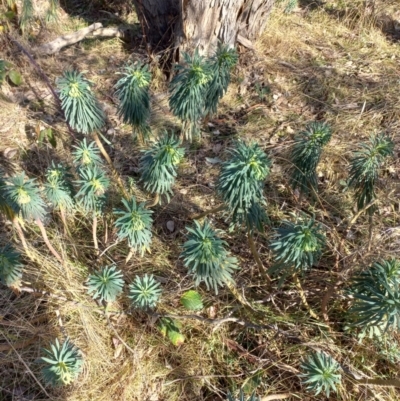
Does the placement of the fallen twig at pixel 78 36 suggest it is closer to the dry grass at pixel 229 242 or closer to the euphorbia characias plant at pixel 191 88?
the dry grass at pixel 229 242

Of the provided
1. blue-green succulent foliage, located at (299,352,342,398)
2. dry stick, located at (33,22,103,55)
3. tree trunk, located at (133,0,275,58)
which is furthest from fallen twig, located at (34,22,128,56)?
blue-green succulent foliage, located at (299,352,342,398)

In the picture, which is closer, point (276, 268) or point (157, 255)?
point (276, 268)

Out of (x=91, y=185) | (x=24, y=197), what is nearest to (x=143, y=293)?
(x=91, y=185)

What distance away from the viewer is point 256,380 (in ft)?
6.50

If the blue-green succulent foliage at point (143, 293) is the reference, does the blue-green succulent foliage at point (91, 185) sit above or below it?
above

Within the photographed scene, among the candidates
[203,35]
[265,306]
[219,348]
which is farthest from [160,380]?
[203,35]

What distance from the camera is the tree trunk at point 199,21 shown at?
3166 millimetres

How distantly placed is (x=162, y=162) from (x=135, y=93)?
1.34ft

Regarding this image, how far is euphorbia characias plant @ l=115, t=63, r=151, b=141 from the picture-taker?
1.98 meters

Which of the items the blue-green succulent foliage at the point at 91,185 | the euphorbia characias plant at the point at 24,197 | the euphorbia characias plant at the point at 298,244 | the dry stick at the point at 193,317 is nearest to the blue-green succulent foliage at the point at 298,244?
the euphorbia characias plant at the point at 298,244

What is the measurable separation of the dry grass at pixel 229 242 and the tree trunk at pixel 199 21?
278mm

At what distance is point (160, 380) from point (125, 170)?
1.46 m

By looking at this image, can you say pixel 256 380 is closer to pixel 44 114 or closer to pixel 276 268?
pixel 276 268

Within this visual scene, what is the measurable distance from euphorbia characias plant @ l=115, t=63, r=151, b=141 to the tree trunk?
135 centimetres
